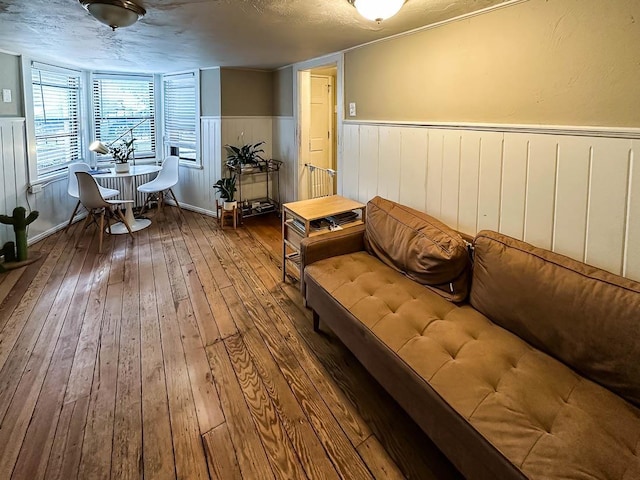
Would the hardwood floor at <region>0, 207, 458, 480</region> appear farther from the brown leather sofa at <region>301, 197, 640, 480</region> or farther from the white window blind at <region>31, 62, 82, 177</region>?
the white window blind at <region>31, 62, 82, 177</region>

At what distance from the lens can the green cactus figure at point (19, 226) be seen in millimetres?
3568

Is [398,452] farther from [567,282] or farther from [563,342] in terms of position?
[567,282]

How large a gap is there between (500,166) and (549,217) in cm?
38

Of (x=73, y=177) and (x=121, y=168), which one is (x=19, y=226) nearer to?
(x=73, y=177)

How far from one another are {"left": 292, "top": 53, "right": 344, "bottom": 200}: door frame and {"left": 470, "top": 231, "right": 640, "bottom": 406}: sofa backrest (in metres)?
2.00

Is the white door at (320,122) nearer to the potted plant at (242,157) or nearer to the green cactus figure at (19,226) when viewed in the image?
the potted plant at (242,157)

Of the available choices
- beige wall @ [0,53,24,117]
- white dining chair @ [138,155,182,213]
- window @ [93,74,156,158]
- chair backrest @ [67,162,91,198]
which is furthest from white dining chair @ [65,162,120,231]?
window @ [93,74,156,158]

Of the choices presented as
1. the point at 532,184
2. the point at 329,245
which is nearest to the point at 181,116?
the point at 329,245

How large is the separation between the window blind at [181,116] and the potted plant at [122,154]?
0.59 metres

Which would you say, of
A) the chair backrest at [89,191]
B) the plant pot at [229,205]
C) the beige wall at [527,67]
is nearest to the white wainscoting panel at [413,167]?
the beige wall at [527,67]

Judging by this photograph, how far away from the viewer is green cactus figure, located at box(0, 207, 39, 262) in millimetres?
3568

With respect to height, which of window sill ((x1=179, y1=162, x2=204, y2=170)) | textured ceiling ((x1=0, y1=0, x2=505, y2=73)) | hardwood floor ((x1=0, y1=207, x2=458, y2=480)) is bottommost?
hardwood floor ((x1=0, y1=207, x2=458, y2=480))

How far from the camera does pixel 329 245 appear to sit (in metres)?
2.54

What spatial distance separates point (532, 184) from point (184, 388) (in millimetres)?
2121
